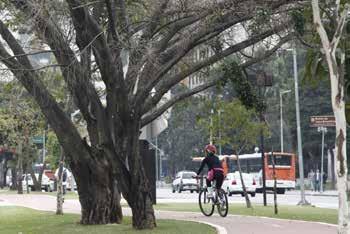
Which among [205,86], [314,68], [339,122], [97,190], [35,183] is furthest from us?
[35,183]

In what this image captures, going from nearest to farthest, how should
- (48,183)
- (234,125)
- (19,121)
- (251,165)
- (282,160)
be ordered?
(234,125) < (19,121) < (282,160) < (251,165) < (48,183)

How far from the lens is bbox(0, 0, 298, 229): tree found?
1498cm

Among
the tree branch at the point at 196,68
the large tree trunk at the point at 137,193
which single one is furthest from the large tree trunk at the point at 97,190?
the tree branch at the point at 196,68

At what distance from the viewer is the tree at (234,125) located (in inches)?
987

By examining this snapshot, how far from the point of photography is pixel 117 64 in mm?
15609

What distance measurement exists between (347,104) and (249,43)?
3.34 metres

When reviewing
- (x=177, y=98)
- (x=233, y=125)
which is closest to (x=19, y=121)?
(x=233, y=125)

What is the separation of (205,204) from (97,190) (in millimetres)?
3998

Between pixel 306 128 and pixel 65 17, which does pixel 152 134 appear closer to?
pixel 65 17

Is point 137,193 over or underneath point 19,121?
underneath

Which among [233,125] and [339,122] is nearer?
[339,122]

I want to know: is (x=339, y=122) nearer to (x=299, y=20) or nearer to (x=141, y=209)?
(x=299, y=20)

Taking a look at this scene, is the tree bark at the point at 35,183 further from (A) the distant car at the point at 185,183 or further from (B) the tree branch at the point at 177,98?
(B) the tree branch at the point at 177,98

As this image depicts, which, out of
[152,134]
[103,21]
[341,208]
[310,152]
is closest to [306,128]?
[310,152]
